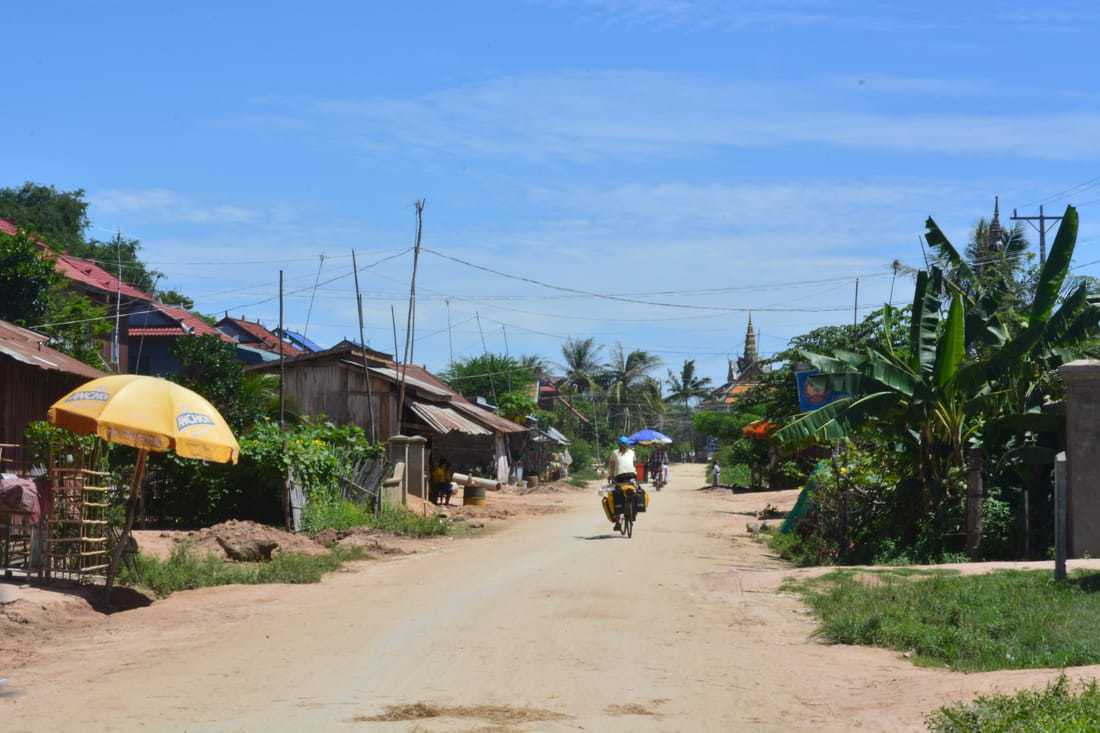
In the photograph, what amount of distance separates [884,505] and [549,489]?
34212mm

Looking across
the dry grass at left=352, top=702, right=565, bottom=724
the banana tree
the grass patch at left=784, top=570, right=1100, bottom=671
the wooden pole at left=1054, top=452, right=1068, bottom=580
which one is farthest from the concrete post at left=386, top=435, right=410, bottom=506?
the dry grass at left=352, top=702, right=565, bottom=724

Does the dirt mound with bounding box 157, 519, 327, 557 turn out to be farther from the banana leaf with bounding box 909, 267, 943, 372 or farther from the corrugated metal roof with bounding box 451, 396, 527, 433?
the corrugated metal roof with bounding box 451, 396, 527, 433

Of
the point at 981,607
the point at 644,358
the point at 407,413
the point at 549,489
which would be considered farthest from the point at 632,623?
the point at 644,358

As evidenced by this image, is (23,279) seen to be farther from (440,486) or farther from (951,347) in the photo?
(951,347)

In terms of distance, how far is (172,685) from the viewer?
8570 millimetres

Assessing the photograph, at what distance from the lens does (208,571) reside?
1493 centimetres

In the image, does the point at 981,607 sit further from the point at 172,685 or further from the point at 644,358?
the point at 644,358

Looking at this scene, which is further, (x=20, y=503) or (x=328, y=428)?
(x=328, y=428)

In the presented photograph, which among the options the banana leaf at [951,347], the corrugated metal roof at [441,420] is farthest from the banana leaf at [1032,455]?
the corrugated metal roof at [441,420]

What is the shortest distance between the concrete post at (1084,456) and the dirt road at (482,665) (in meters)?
4.74

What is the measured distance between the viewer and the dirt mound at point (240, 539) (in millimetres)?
17172

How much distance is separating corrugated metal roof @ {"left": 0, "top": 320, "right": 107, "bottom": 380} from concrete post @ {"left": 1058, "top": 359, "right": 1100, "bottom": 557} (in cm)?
1503

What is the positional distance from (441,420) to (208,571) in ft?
66.9

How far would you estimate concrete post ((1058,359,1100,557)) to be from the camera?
54.2 feet
